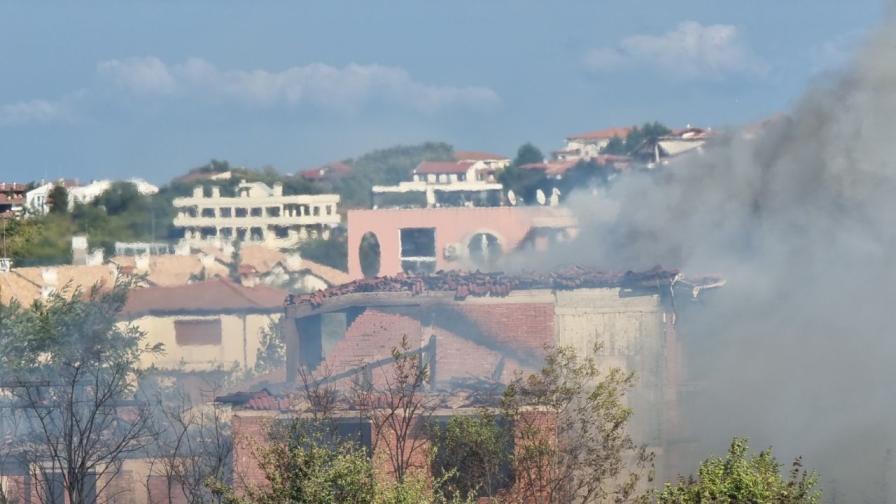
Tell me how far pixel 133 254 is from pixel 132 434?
70.5 feet

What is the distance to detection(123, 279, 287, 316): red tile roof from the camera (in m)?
42.8

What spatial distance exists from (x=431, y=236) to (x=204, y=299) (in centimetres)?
697

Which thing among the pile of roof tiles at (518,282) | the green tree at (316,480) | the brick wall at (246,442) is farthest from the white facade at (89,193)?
the green tree at (316,480)

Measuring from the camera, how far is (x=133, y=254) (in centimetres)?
4709

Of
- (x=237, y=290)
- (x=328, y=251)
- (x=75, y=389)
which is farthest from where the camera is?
(x=328, y=251)

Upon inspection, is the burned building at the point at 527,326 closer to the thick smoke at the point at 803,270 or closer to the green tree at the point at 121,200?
the thick smoke at the point at 803,270

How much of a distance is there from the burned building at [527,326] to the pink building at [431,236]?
12.0 metres

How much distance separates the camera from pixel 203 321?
43688 mm

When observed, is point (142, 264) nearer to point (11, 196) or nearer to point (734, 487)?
point (11, 196)

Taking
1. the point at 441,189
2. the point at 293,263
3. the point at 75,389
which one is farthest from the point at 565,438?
the point at 441,189

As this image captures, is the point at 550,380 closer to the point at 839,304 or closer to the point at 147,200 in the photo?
the point at 839,304

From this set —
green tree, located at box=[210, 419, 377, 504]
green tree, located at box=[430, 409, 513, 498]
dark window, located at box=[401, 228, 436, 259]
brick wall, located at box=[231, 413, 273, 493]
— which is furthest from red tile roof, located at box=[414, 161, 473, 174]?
green tree, located at box=[210, 419, 377, 504]

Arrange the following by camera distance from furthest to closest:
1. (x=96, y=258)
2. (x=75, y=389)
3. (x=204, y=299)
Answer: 1. (x=96, y=258)
2. (x=204, y=299)
3. (x=75, y=389)

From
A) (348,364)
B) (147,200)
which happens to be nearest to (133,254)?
(147,200)
